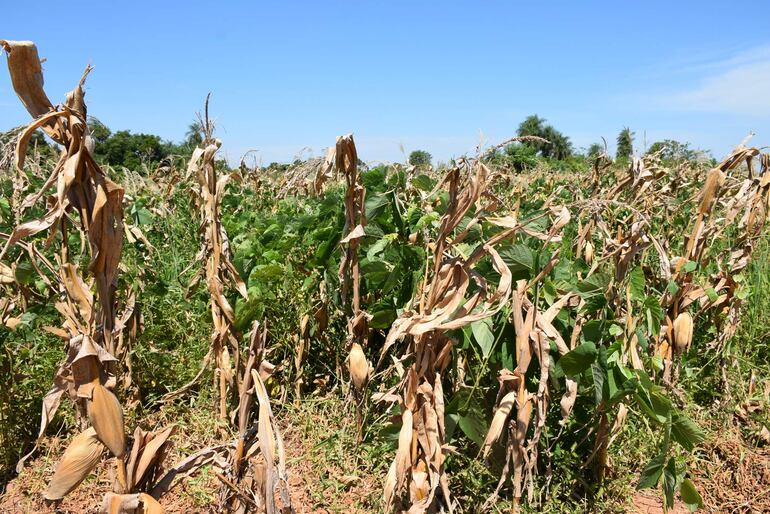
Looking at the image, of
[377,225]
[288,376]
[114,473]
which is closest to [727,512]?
[377,225]

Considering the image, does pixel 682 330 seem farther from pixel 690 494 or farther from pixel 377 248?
pixel 377 248

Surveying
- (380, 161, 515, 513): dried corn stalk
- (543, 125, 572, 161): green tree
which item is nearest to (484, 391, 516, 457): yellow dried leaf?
(380, 161, 515, 513): dried corn stalk

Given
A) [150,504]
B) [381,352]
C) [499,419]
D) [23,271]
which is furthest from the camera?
[23,271]

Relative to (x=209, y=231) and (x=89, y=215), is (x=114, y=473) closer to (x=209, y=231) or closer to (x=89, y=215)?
(x=89, y=215)

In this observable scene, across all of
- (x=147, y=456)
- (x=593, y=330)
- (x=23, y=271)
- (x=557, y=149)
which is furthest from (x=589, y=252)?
(x=557, y=149)

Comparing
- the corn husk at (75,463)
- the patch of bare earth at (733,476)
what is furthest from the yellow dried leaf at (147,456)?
the patch of bare earth at (733,476)

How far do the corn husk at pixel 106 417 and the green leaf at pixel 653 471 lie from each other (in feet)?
4.66

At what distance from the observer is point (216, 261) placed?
8.39 ft

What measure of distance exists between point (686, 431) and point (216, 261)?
6.03 ft

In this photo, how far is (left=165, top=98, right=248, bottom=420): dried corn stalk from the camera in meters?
2.51

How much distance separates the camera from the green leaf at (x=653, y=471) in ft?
5.71

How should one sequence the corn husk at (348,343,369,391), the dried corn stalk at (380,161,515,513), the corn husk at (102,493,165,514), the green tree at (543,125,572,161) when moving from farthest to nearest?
the green tree at (543,125,572,161) < the corn husk at (348,343,369,391) < the dried corn stalk at (380,161,515,513) < the corn husk at (102,493,165,514)

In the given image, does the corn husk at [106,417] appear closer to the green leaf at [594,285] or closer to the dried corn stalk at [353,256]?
the dried corn stalk at [353,256]

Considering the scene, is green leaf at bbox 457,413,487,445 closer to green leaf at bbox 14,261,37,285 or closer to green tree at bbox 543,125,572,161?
green leaf at bbox 14,261,37,285
